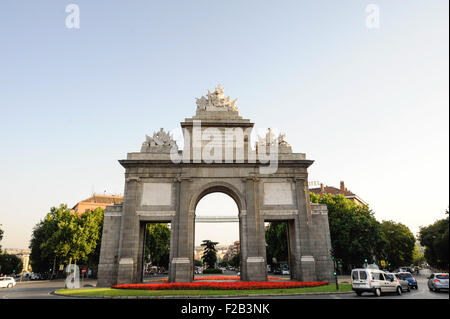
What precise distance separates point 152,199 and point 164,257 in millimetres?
43076

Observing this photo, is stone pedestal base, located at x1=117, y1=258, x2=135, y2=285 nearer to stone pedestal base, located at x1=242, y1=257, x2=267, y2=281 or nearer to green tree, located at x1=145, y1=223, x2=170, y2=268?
stone pedestal base, located at x1=242, y1=257, x2=267, y2=281

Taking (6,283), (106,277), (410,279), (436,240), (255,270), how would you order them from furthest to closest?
(436,240) → (6,283) → (106,277) → (255,270) → (410,279)

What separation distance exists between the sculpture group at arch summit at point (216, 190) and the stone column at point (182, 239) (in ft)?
0.30

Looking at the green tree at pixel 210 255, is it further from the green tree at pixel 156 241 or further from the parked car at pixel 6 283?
the parked car at pixel 6 283

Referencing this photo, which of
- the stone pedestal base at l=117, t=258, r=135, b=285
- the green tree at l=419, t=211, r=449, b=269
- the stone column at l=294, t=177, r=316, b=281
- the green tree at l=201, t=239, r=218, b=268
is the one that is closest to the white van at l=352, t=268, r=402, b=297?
the stone column at l=294, t=177, r=316, b=281

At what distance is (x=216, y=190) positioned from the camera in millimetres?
31938

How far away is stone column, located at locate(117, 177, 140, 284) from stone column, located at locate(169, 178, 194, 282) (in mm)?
3653

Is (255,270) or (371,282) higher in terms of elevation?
(371,282)

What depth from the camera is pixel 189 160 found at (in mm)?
30672

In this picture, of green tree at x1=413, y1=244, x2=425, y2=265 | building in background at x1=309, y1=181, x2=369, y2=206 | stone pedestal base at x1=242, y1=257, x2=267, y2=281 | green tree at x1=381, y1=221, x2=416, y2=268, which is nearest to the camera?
stone pedestal base at x1=242, y1=257, x2=267, y2=281

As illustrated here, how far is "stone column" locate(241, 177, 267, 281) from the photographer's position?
2761cm

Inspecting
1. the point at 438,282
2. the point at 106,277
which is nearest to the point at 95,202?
the point at 106,277

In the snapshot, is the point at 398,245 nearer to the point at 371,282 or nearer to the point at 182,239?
the point at 371,282

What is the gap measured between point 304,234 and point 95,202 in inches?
3152
